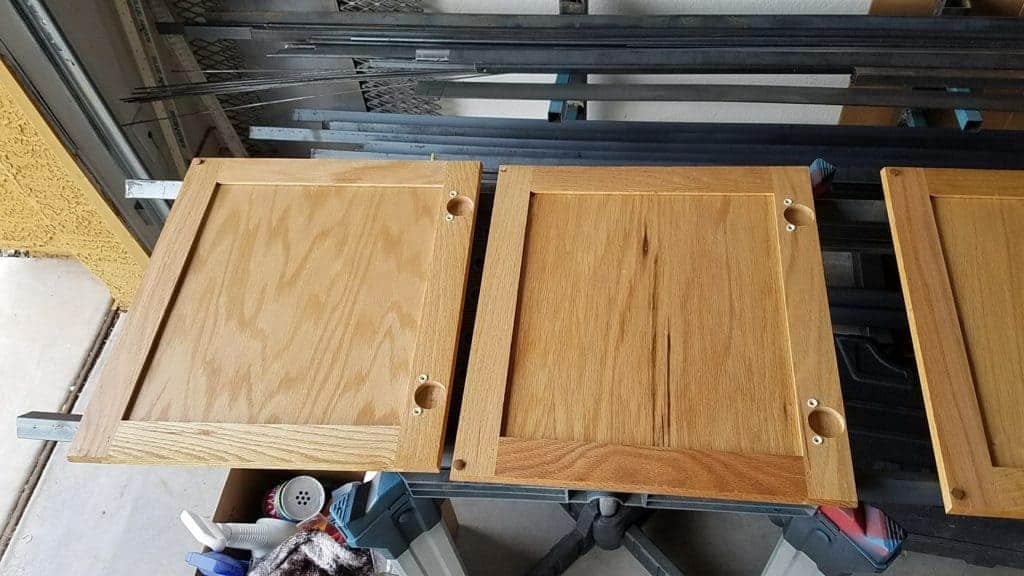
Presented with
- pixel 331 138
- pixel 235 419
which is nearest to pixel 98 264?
pixel 331 138

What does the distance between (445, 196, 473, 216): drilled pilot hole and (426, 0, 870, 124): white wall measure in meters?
0.63

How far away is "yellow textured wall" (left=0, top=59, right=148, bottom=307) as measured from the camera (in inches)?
48.7

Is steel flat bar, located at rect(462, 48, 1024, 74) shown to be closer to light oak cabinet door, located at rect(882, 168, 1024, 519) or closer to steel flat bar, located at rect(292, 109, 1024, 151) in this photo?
steel flat bar, located at rect(292, 109, 1024, 151)

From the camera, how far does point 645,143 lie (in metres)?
1.33

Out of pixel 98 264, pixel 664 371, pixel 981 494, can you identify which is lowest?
pixel 981 494

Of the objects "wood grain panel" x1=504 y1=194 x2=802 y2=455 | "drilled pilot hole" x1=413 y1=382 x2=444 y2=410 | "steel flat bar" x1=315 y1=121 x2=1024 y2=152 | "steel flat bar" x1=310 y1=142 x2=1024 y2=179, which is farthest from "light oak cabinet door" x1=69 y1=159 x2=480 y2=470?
"steel flat bar" x1=315 y1=121 x2=1024 y2=152

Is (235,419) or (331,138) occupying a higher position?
(331,138)

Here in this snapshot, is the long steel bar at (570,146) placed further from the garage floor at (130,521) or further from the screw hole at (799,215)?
the garage floor at (130,521)

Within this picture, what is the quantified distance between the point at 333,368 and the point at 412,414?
0.12 metres

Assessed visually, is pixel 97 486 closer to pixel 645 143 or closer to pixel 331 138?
pixel 331 138

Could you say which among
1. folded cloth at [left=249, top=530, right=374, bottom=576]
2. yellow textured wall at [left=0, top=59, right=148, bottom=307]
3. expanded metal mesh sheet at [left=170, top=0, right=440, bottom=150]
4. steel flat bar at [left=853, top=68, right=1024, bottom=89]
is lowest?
folded cloth at [left=249, top=530, right=374, bottom=576]

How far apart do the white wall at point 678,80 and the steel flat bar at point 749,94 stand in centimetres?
22

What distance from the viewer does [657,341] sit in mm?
779

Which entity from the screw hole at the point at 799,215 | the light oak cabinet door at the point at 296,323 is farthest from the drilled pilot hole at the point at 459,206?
the screw hole at the point at 799,215
